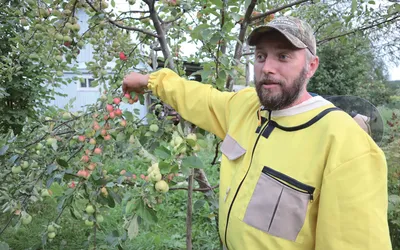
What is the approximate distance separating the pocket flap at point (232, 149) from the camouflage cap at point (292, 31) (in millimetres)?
387

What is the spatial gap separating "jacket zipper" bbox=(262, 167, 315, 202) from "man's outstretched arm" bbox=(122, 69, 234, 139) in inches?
18.0

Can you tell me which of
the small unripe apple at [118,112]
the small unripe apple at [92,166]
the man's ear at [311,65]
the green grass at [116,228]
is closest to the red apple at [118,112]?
the small unripe apple at [118,112]

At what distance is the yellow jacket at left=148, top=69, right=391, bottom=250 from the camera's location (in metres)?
0.93

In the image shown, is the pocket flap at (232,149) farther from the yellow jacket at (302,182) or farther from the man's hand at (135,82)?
the man's hand at (135,82)

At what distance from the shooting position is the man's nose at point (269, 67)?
3.87 ft

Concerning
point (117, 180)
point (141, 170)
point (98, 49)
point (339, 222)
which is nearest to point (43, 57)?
point (98, 49)

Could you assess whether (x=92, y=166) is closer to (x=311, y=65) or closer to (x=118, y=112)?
(x=118, y=112)

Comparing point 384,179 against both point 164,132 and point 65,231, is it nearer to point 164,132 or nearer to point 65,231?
point 164,132

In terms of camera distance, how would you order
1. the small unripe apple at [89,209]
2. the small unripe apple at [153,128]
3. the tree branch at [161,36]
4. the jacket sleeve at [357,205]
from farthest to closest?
1. the tree branch at [161,36]
2. the small unripe apple at [89,209]
3. the small unripe apple at [153,128]
4. the jacket sleeve at [357,205]

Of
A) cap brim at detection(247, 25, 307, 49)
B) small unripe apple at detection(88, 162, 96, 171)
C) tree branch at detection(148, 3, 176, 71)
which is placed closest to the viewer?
cap brim at detection(247, 25, 307, 49)

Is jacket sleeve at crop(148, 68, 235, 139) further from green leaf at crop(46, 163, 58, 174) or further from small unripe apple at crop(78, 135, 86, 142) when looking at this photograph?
green leaf at crop(46, 163, 58, 174)

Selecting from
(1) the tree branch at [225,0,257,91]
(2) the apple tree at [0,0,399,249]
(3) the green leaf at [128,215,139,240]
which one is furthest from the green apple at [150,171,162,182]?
(1) the tree branch at [225,0,257,91]

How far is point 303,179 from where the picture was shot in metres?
1.03

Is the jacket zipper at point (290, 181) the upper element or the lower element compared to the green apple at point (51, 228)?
upper
